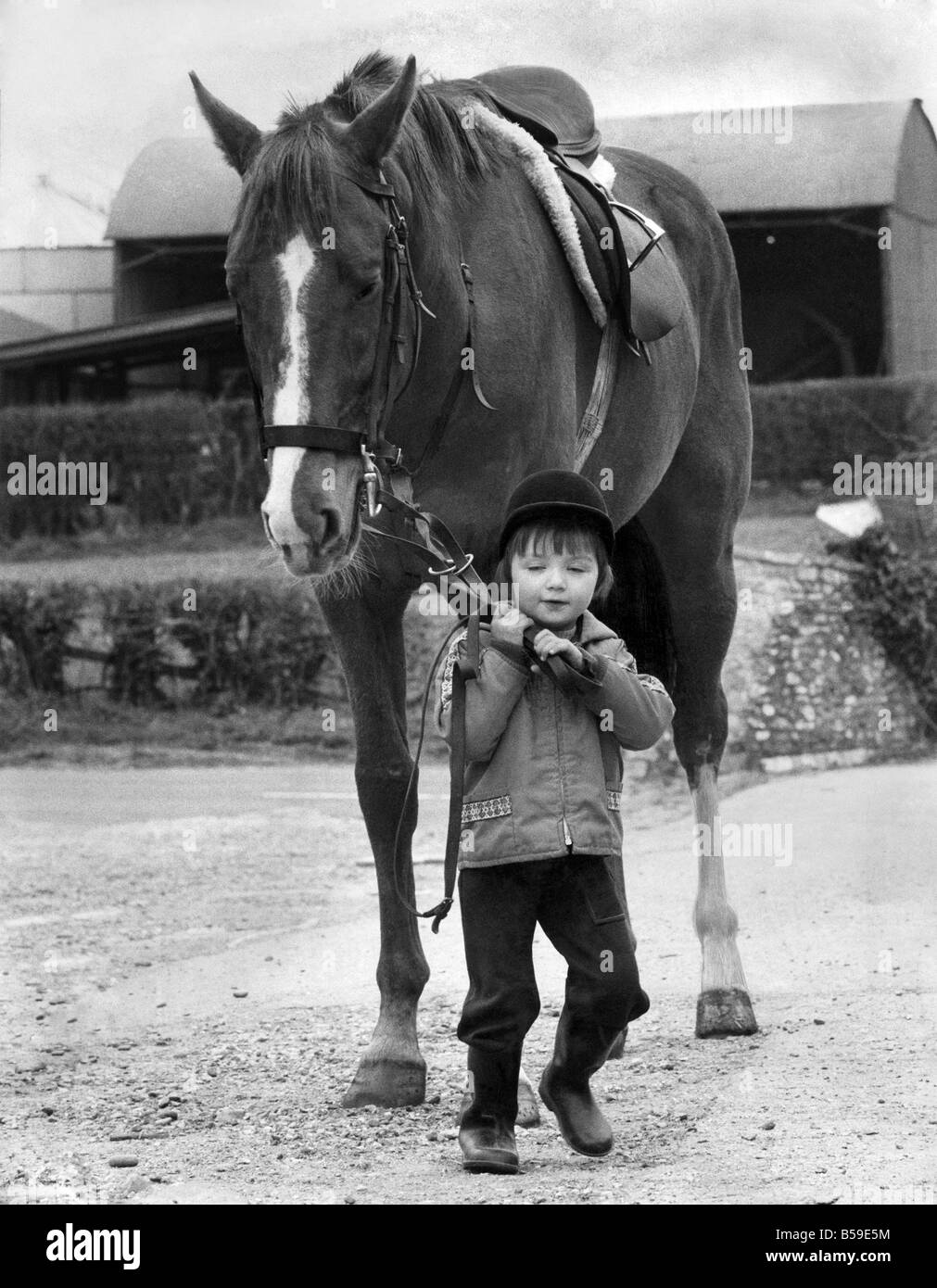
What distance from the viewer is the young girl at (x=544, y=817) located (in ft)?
11.8

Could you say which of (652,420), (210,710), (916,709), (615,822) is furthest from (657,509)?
(210,710)

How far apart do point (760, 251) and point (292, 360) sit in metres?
16.2

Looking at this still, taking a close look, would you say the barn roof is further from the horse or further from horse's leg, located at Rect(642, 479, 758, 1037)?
the horse

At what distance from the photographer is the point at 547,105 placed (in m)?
4.98

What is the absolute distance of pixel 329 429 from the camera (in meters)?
3.57

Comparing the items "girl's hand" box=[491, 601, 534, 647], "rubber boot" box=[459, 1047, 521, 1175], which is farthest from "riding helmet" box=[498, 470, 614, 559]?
"rubber boot" box=[459, 1047, 521, 1175]

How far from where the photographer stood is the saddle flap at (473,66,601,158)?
4.66 meters

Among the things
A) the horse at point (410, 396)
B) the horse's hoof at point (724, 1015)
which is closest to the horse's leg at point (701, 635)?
the horse at point (410, 396)

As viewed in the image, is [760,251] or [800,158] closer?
[800,158]

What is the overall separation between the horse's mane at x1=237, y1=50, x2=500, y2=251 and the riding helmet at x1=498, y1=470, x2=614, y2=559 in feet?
2.19

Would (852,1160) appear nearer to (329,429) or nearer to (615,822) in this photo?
(615,822)

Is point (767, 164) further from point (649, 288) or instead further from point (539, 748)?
point (539, 748)

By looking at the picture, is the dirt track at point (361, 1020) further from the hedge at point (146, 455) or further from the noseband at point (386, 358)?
the hedge at point (146, 455)

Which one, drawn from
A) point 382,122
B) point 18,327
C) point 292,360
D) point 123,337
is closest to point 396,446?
point 292,360
